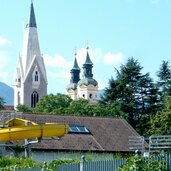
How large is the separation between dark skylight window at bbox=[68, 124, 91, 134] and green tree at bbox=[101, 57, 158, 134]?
3789cm

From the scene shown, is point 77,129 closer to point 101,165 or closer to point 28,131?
point 28,131

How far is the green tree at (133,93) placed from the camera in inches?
3788

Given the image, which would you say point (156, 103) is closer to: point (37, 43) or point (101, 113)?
point (101, 113)

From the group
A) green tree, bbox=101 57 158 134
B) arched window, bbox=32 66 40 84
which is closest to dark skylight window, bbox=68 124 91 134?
green tree, bbox=101 57 158 134

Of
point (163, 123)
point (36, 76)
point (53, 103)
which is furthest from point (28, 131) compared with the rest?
point (36, 76)

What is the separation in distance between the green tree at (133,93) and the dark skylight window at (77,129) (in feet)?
124

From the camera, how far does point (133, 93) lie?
97.8 metres

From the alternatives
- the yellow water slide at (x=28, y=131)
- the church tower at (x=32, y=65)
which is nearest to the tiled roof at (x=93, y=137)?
the yellow water slide at (x=28, y=131)

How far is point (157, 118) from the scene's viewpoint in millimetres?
72750

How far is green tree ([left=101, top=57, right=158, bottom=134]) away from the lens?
316ft

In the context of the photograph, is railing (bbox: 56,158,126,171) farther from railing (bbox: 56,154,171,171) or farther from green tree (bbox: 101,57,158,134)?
green tree (bbox: 101,57,158,134)

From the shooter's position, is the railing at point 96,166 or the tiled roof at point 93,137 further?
the tiled roof at point 93,137

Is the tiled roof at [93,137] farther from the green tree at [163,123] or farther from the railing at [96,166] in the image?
the railing at [96,166]

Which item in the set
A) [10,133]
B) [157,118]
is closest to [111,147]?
[10,133]
